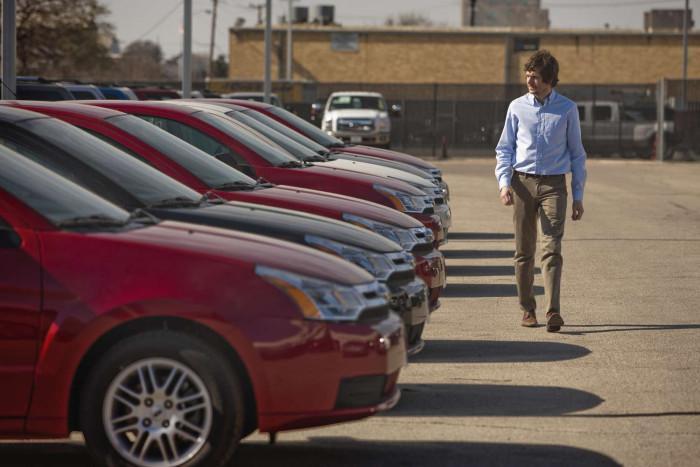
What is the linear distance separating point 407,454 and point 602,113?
139 ft

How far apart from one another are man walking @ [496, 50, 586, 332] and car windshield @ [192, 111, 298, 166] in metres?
2.11

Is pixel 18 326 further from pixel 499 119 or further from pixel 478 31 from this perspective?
pixel 478 31

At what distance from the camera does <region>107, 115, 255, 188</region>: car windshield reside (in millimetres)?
9297

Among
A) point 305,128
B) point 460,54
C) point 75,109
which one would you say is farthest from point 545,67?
point 460,54

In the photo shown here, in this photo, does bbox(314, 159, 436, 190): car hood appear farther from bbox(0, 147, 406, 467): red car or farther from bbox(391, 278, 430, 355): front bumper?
bbox(0, 147, 406, 467): red car

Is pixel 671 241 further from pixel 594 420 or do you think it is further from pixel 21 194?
pixel 21 194

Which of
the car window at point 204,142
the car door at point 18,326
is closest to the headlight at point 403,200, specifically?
the car window at point 204,142

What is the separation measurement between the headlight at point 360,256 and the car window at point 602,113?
4053 centimetres

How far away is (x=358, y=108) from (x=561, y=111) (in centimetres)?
3233

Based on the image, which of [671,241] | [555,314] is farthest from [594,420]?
[671,241]

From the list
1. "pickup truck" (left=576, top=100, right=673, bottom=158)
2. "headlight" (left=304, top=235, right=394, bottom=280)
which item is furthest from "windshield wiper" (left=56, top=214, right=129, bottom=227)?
"pickup truck" (left=576, top=100, right=673, bottom=158)

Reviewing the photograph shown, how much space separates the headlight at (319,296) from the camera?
6094mm

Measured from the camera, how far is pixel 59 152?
7371 mm

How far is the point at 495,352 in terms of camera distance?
9.69m
